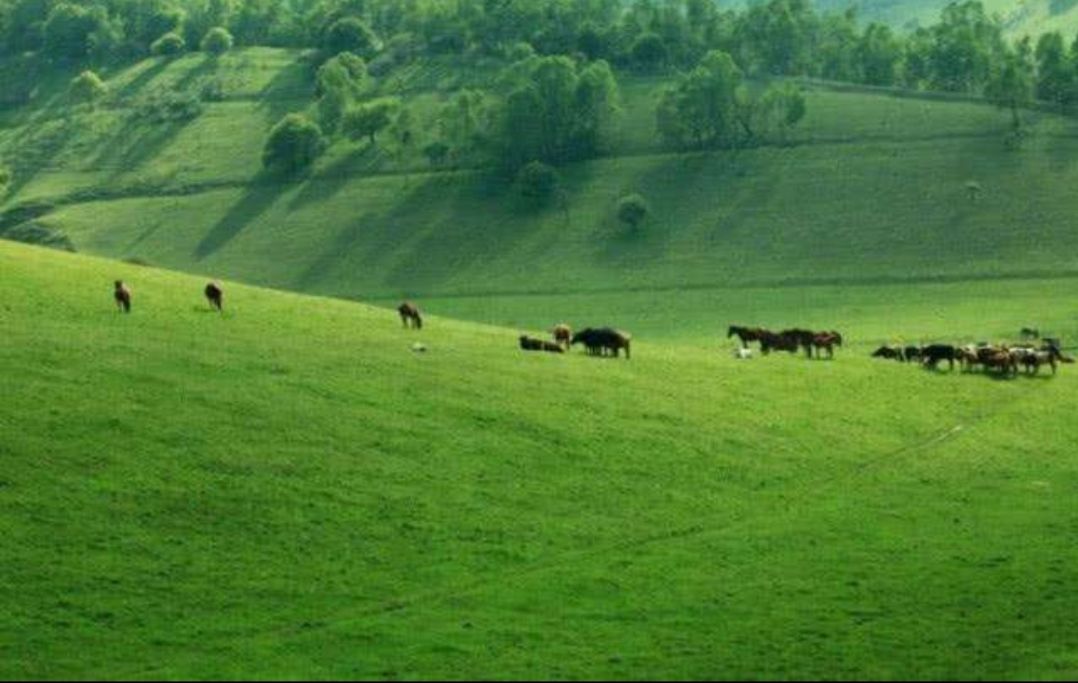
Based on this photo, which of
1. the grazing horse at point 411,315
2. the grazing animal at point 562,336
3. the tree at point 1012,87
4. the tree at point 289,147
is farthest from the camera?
the tree at point 289,147

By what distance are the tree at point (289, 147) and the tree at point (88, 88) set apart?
33.5m

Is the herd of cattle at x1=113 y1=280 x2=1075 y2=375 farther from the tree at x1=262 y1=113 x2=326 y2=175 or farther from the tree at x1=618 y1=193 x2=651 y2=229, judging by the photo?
the tree at x1=262 y1=113 x2=326 y2=175

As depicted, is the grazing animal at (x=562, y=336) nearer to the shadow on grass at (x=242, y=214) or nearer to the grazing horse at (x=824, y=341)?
the grazing horse at (x=824, y=341)

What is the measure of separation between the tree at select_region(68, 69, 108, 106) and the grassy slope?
411ft

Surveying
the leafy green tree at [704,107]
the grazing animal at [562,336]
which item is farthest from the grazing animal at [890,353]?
the leafy green tree at [704,107]

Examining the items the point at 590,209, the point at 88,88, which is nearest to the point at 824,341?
the point at 590,209

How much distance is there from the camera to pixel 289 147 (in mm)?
162750

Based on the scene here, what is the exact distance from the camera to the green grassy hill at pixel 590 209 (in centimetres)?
12812

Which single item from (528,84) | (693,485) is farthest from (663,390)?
(528,84)

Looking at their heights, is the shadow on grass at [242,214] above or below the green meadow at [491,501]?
below

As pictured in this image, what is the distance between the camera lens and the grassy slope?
127 ft

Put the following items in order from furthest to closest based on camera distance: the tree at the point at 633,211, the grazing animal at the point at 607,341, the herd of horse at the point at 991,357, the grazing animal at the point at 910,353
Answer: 1. the tree at the point at 633,211
2. the grazing animal at the point at 910,353
3. the herd of horse at the point at 991,357
4. the grazing animal at the point at 607,341

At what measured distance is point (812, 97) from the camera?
556ft

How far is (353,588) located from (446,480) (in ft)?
26.1
